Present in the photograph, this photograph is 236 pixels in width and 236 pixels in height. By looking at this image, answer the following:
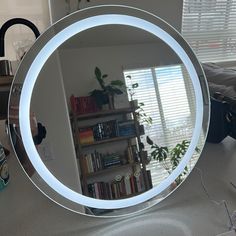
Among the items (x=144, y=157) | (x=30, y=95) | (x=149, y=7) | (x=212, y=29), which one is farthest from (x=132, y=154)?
(x=212, y=29)

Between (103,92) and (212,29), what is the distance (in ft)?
3.10

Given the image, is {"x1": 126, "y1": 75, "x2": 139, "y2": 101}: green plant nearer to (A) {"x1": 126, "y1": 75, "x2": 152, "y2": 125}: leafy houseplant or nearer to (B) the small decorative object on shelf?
(A) {"x1": 126, "y1": 75, "x2": 152, "y2": 125}: leafy houseplant

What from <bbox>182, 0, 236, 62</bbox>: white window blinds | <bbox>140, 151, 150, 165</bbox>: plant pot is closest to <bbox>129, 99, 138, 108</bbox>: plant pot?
<bbox>140, 151, 150, 165</bbox>: plant pot

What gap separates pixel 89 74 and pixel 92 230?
0.35 meters

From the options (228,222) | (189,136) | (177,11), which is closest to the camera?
(228,222)

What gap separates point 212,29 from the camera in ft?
4.15

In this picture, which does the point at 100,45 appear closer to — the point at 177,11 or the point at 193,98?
the point at 193,98

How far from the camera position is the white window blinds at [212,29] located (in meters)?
1.19

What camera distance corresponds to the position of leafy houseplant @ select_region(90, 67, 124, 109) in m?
0.58

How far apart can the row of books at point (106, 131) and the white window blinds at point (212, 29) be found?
0.76 metres

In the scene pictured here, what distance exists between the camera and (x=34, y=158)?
53cm

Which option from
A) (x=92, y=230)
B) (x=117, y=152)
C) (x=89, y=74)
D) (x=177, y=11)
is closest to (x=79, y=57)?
(x=89, y=74)

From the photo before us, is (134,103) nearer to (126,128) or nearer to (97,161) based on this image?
(126,128)

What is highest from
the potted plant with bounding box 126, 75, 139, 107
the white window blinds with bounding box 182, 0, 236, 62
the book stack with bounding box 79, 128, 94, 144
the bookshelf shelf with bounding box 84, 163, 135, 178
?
the white window blinds with bounding box 182, 0, 236, 62
